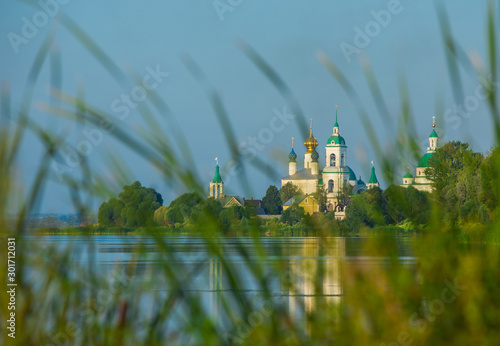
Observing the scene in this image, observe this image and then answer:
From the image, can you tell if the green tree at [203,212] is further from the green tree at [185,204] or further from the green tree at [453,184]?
the green tree at [453,184]

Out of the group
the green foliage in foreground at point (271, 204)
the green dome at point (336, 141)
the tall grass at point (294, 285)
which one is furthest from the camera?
the green dome at point (336, 141)

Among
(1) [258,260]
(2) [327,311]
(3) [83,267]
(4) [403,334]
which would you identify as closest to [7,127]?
(3) [83,267]

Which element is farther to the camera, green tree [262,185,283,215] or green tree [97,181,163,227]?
green tree [262,185,283,215]

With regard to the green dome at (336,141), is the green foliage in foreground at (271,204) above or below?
below

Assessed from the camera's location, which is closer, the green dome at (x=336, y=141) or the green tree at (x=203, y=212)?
the green tree at (x=203, y=212)

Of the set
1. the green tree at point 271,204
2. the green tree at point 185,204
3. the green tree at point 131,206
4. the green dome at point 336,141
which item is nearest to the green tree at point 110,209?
the green tree at point 131,206

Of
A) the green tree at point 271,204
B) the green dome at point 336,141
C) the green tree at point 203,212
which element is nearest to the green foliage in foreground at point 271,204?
the green tree at point 271,204

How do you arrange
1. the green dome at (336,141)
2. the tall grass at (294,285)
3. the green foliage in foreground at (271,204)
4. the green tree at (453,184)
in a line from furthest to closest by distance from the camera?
1. the green dome at (336,141)
2. the green foliage in foreground at (271,204)
3. the green tree at (453,184)
4. the tall grass at (294,285)

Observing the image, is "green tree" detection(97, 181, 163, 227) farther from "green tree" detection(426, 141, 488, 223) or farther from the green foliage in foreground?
"green tree" detection(426, 141, 488, 223)

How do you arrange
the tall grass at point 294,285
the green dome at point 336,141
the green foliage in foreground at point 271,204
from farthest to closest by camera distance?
1. the green dome at point 336,141
2. the green foliage in foreground at point 271,204
3. the tall grass at point 294,285

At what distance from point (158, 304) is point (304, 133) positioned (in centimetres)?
58

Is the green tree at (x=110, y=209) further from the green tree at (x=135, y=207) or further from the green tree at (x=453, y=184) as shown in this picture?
the green tree at (x=453, y=184)

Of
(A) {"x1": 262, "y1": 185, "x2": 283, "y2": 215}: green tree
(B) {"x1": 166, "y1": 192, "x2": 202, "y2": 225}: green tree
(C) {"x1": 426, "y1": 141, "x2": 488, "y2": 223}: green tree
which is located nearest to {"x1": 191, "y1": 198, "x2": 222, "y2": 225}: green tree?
(B) {"x1": 166, "y1": 192, "x2": 202, "y2": 225}: green tree

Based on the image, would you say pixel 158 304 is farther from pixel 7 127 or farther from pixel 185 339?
pixel 7 127
